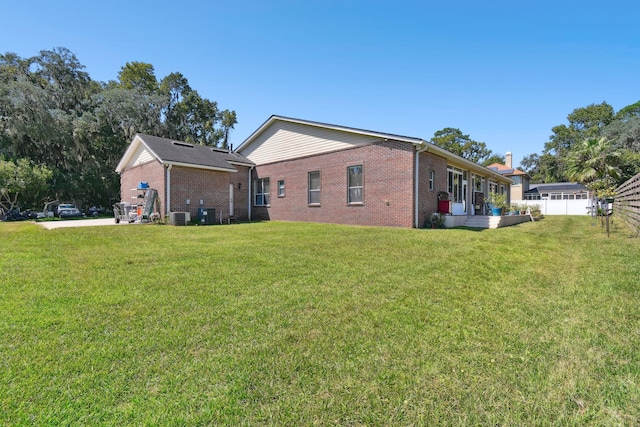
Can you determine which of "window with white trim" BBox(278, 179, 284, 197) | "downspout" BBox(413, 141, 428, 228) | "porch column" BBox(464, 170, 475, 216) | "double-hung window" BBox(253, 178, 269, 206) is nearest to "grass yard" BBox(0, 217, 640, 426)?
"downspout" BBox(413, 141, 428, 228)

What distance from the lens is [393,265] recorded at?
17.4 feet

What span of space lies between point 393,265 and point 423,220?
7.47m

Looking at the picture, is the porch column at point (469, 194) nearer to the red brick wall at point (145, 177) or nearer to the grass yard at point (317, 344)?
the grass yard at point (317, 344)

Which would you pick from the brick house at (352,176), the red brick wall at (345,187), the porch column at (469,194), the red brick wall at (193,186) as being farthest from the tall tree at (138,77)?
the porch column at (469,194)

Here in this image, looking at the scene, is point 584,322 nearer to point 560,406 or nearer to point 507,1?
point 560,406

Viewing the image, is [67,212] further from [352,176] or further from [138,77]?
[352,176]

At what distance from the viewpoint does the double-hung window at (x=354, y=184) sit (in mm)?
13359

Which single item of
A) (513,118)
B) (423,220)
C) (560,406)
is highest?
(513,118)

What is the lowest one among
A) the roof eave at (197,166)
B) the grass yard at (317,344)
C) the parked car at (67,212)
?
the grass yard at (317,344)

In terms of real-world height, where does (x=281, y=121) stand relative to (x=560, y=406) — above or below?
above

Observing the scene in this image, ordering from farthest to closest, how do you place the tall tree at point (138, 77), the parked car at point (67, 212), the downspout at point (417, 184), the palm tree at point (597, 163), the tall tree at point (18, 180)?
the tall tree at point (138, 77) → the palm tree at point (597, 163) → the parked car at point (67, 212) → the tall tree at point (18, 180) → the downspout at point (417, 184)

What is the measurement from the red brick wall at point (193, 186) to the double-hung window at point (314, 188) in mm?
4558

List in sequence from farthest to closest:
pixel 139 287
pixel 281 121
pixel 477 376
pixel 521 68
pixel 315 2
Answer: pixel 281 121 → pixel 521 68 → pixel 315 2 → pixel 139 287 → pixel 477 376

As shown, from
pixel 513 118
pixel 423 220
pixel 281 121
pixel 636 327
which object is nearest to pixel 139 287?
pixel 636 327
